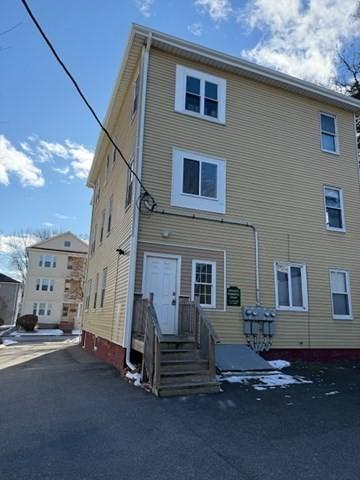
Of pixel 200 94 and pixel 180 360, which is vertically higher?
pixel 200 94

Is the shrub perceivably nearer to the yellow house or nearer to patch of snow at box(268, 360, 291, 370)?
the yellow house

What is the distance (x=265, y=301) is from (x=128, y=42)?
867cm

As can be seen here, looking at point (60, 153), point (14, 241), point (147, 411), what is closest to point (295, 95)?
point (60, 153)

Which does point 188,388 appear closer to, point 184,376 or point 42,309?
point 184,376

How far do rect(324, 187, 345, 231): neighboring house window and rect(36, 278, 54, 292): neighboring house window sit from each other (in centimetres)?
3104

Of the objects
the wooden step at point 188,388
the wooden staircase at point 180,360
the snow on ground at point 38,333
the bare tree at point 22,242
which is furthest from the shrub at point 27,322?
the wooden step at point 188,388

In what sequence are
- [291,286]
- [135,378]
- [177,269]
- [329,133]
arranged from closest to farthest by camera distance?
[135,378]
[177,269]
[291,286]
[329,133]

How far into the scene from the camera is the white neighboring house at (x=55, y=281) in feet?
115

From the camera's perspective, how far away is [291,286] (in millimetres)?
10477

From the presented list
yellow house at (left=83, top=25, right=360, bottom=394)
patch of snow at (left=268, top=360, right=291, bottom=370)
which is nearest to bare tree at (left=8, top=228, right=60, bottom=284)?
yellow house at (left=83, top=25, right=360, bottom=394)

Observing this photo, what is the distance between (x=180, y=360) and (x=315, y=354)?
17.4ft

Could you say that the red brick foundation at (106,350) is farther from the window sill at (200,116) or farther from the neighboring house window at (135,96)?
the neighboring house window at (135,96)

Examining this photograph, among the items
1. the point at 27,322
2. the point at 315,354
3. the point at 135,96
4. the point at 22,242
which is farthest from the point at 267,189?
the point at 22,242

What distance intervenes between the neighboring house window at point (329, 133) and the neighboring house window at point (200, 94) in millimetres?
4093
